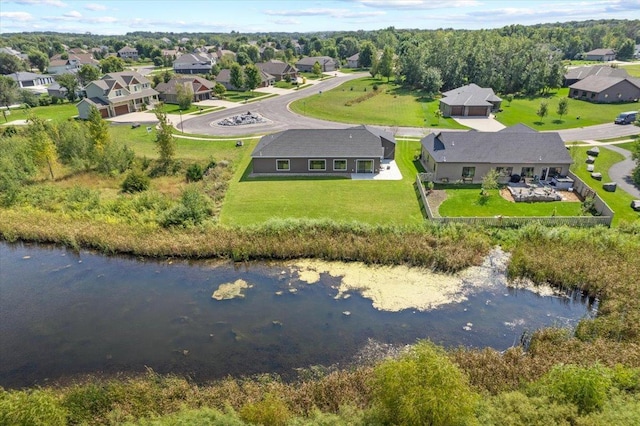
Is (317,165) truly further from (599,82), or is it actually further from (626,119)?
(599,82)

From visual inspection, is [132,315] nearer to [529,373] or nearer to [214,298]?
[214,298]

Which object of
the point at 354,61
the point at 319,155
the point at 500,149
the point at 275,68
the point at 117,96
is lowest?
the point at 319,155

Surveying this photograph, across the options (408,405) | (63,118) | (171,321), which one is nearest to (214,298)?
(171,321)

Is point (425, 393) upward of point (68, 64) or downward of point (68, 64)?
downward

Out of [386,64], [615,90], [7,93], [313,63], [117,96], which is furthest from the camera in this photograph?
[313,63]

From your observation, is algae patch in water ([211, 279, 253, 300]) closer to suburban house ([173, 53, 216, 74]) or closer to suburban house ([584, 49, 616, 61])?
suburban house ([173, 53, 216, 74])

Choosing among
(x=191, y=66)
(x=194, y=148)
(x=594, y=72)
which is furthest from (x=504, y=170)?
(x=191, y=66)

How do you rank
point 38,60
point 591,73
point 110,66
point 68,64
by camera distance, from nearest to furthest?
point 591,73 < point 110,66 < point 68,64 < point 38,60
